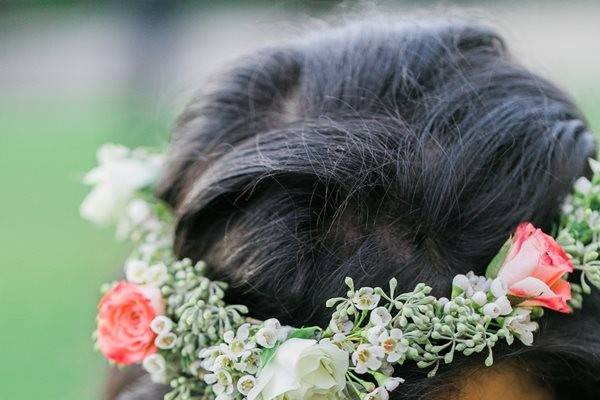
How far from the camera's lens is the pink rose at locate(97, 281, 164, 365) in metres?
1.29

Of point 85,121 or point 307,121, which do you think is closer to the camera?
point 307,121

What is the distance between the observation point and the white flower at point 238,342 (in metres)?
1.18

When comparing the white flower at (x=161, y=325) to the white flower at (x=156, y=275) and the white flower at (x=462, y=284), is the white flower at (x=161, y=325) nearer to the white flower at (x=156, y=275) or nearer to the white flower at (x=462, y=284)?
the white flower at (x=156, y=275)

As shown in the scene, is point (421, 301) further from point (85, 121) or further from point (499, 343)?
point (85, 121)

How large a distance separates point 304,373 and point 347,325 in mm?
78

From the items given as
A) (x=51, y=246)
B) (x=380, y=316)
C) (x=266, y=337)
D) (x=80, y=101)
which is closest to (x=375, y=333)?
(x=380, y=316)

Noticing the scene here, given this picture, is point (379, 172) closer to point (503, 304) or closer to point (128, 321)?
point (503, 304)

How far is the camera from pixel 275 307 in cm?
125

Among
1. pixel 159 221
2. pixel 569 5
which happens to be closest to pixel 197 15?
pixel 569 5

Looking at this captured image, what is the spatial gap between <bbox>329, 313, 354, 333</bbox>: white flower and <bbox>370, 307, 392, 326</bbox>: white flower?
0.10 ft

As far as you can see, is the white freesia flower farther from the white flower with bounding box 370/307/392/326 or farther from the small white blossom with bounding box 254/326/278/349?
the white flower with bounding box 370/307/392/326

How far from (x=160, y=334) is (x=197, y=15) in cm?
731

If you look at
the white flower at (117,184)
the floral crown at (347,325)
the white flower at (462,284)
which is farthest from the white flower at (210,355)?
the white flower at (117,184)

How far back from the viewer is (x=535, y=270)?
1.20 metres
